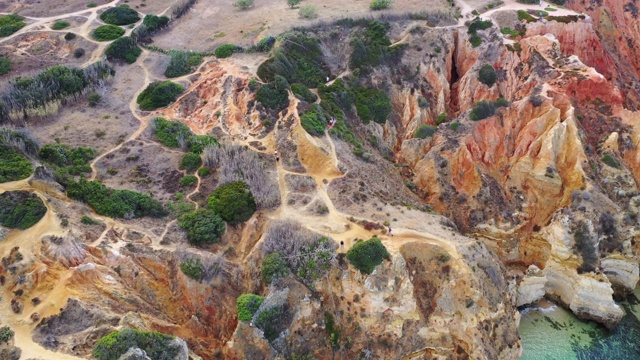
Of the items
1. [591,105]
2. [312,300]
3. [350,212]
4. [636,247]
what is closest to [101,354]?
[312,300]

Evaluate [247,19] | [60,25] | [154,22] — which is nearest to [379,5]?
[247,19]

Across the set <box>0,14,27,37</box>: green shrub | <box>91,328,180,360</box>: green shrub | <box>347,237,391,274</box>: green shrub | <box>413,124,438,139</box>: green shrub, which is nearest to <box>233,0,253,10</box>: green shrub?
<box>0,14,27,37</box>: green shrub

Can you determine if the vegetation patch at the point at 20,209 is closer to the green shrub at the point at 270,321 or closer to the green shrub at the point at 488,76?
the green shrub at the point at 270,321

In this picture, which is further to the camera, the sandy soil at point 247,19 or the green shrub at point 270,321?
the sandy soil at point 247,19

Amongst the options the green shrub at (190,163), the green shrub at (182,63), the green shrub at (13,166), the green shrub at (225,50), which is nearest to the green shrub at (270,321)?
the green shrub at (190,163)

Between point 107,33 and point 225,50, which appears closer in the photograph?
point 225,50

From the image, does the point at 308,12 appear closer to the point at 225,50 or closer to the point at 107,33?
the point at 225,50

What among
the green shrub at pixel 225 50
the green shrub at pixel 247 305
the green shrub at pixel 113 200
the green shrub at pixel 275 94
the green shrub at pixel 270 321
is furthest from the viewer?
the green shrub at pixel 225 50

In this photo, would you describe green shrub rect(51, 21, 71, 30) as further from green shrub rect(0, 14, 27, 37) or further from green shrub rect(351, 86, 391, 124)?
green shrub rect(351, 86, 391, 124)
